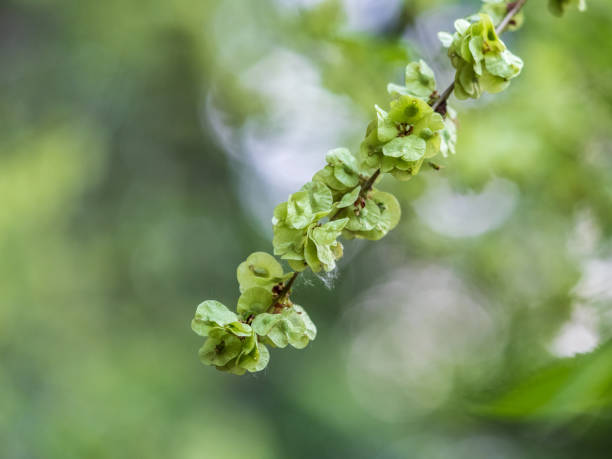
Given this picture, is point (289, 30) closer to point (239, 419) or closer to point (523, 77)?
point (523, 77)

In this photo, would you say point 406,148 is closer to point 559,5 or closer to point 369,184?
point 369,184

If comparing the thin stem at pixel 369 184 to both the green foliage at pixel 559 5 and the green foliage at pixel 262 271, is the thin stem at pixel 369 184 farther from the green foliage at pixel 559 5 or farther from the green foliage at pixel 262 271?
the green foliage at pixel 559 5

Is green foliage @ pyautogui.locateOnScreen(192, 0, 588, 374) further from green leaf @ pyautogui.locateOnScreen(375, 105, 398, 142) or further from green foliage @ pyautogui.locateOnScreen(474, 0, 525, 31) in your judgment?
green foliage @ pyautogui.locateOnScreen(474, 0, 525, 31)

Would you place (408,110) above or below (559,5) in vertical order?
below

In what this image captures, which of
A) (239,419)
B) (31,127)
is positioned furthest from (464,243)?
(31,127)

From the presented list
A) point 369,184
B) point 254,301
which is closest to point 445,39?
point 369,184

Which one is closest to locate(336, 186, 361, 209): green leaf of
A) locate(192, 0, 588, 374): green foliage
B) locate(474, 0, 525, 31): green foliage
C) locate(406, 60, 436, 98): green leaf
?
locate(192, 0, 588, 374): green foliage

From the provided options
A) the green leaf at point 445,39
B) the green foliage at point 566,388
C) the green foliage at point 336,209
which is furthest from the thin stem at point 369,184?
the green foliage at point 566,388
